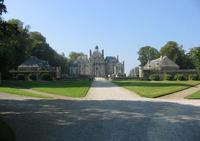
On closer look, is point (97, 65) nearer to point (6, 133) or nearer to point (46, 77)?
point (46, 77)

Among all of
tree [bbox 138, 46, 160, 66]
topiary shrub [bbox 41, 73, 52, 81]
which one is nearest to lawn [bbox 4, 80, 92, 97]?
topiary shrub [bbox 41, 73, 52, 81]

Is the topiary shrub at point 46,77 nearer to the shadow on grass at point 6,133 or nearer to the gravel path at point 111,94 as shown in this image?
the gravel path at point 111,94

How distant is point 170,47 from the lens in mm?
126375

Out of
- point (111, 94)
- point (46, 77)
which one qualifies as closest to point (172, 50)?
point (46, 77)

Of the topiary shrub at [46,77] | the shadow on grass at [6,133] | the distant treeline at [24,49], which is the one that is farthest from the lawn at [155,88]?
the topiary shrub at [46,77]

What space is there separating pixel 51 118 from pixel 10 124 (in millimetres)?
2248

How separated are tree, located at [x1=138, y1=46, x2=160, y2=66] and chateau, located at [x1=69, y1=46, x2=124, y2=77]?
1531 cm

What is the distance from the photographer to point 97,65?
158625 millimetres

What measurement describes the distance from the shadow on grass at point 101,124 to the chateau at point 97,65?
134454 millimetres

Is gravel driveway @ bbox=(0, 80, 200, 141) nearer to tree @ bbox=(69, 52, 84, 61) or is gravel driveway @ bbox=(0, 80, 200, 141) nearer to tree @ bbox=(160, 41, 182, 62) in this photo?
tree @ bbox=(160, 41, 182, 62)

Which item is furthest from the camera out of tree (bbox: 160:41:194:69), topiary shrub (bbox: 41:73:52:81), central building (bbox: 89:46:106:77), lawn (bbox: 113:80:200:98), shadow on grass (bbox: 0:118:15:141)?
central building (bbox: 89:46:106:77)

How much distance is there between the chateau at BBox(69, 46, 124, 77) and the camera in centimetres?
15800

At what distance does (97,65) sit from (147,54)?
75.5ft

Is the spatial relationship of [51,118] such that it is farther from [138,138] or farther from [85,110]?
[138,138]
